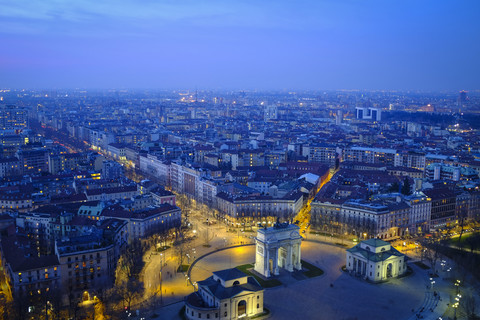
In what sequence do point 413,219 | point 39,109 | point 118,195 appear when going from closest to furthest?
point 413,219, point 118,195, point 39,109

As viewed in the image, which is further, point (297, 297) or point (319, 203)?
point (319, 203)

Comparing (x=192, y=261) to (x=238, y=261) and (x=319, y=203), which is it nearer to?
(x=238, y=261)

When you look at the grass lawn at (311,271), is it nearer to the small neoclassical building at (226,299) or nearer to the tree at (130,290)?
the small neoclassical building at (226,299)

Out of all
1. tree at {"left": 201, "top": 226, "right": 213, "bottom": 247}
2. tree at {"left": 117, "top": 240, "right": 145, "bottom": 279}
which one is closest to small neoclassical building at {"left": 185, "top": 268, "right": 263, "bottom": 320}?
tree at {"left": 117, "top": 240, "right": 145, "bottom": 279}

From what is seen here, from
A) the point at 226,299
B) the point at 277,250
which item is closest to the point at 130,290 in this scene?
the point at 226,299

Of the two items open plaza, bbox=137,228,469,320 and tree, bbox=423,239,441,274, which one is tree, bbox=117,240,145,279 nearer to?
open plaza, bbox=137,228,469,320

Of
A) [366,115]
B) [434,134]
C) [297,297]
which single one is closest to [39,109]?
[366,115]
